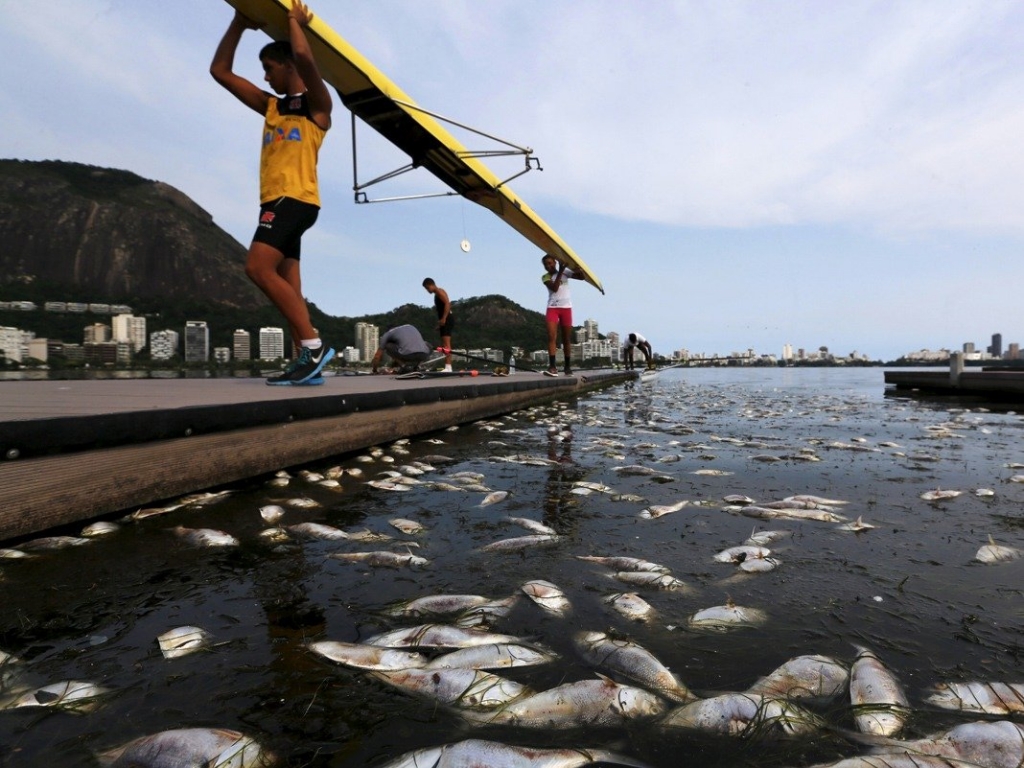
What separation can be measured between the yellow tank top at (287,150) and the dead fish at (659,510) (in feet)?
16.1

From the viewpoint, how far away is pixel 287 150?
5.58m

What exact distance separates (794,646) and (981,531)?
6.50 feet

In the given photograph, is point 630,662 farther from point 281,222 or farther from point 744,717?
point 281,222

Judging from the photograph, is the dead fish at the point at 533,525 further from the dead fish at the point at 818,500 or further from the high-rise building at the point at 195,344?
the high-rise building at the point at 195,344

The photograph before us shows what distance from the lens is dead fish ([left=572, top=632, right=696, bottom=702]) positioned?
4.66 feet

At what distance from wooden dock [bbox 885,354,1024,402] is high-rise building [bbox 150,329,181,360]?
161 ft

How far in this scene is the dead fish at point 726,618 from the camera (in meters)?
1.77

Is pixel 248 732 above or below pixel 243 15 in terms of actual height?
below

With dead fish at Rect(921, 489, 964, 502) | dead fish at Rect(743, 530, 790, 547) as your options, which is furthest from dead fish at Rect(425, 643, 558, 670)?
dead fish at Rect(921, 489, 964, 502)

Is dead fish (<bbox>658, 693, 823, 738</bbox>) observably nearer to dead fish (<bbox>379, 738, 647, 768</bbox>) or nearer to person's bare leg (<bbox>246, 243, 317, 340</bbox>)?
dead fish (<bbox>379, 738, 647, 768</bbox>)

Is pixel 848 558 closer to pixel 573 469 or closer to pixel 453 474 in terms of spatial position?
pixel 573 469

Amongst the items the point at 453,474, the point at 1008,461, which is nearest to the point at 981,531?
the point at 1008,461

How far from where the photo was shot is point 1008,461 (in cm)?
481

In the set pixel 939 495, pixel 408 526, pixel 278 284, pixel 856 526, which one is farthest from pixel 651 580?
pixel 278 284
